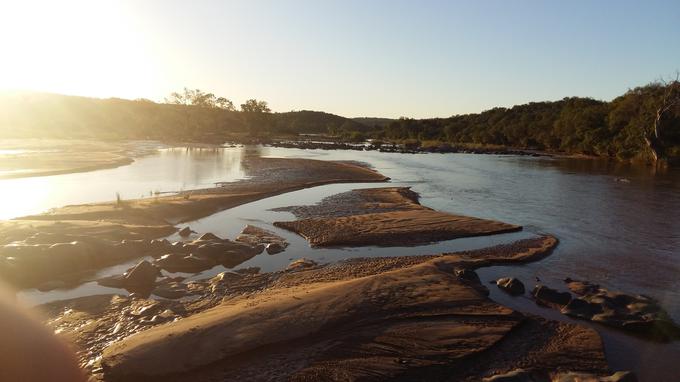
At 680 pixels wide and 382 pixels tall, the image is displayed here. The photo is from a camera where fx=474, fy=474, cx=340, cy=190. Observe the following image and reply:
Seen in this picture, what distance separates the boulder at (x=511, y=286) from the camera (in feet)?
43.5

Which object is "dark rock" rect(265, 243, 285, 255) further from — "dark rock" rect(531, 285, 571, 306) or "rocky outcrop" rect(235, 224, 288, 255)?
"dark rock" rect(531, 285, 571, 306)

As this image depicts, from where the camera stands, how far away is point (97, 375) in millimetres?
8797

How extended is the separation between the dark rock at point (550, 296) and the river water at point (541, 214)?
0.46 m

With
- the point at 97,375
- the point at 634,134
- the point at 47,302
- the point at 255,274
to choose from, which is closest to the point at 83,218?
the point at 47,302

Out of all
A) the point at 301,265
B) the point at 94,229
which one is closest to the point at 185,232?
the point at 94,229

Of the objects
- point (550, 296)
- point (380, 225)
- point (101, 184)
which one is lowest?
point (101, 184)

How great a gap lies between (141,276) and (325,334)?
6801 millimetres

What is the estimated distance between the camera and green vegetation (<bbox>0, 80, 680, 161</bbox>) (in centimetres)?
6462

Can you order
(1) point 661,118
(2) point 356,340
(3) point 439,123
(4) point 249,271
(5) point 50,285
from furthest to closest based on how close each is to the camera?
(3) point 439,123
(1) point 661,118
(4) point 249,271
(5) point 50,285
(2) point 356,340

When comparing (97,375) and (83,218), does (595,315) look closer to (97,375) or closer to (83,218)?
(97,375)

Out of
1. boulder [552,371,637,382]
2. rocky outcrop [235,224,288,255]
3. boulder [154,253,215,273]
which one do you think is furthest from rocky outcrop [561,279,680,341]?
boulder [154,253,215,273]

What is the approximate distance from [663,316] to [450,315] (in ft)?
17.0

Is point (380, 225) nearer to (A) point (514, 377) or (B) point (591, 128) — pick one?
(A) point (514, 377)

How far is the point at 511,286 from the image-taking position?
1338 cm
